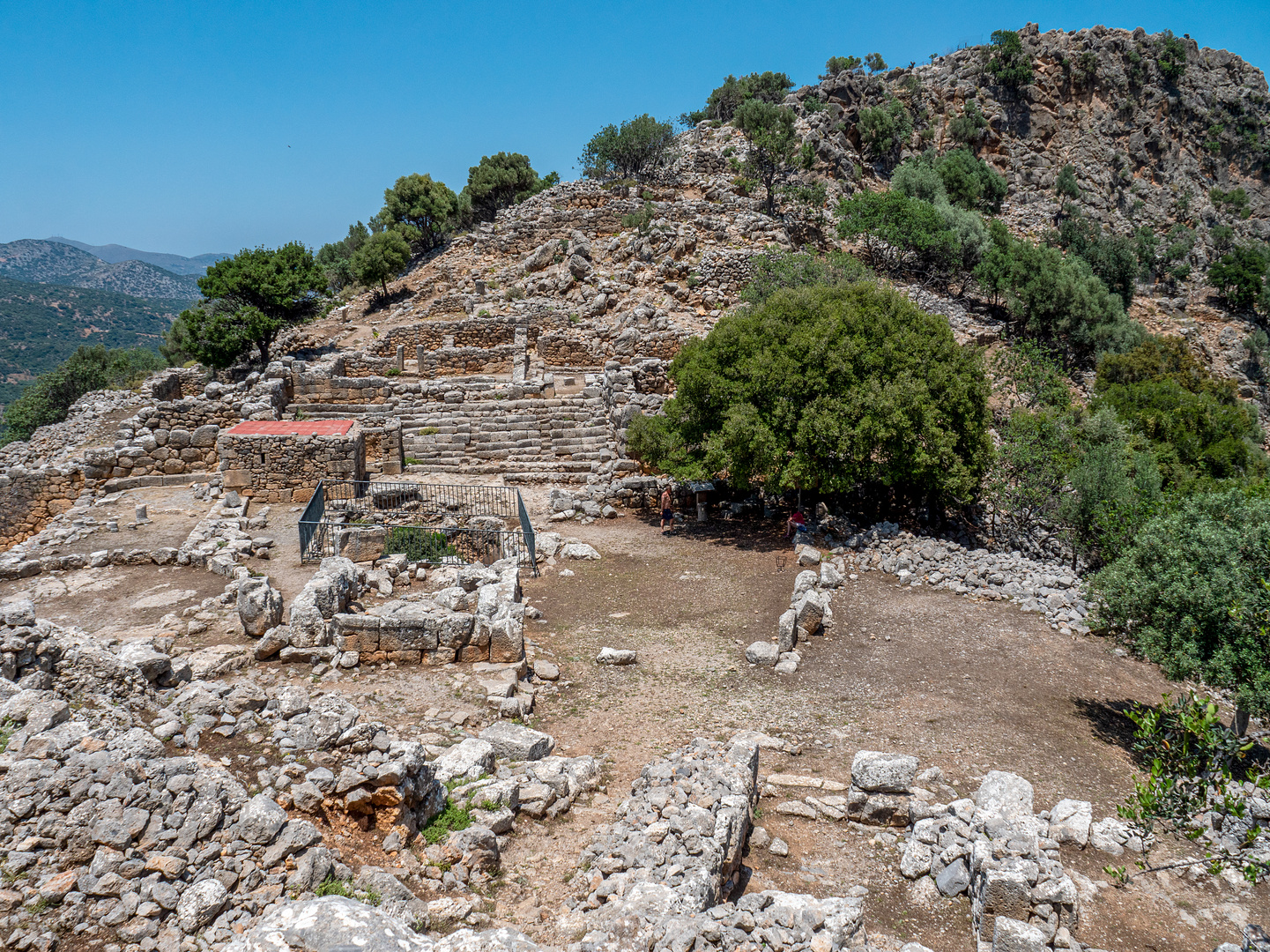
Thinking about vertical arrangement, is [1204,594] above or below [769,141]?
below

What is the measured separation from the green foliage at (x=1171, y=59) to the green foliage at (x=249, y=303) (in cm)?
7372

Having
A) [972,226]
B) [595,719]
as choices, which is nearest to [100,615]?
[595,719]

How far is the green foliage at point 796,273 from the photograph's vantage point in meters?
28.7

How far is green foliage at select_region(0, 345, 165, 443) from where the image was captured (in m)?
39.4

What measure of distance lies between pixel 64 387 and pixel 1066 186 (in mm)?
71525

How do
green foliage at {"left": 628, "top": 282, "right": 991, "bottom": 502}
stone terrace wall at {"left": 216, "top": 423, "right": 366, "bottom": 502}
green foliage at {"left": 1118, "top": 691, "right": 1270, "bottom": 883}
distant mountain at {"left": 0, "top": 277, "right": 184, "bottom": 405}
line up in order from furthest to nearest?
distant mountain at {"left": 0, "top": 277, "right": 184, "bottom": 405}, stone terrace wall at {"left": 216, "top": 423, "right": 366, "bottom": 502}, green foliage at {"left": 628, "top": 282, "right": 991, "bottom": 502}, green foliage at {"left": 1118, "top": 691, "right": 1270, "bottom": 883}

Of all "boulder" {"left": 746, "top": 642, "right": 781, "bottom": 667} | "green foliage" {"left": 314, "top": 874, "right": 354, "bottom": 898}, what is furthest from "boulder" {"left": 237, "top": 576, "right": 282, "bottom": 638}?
"boulder" {"left": 746, "top": 642, "right": 781, "bottom": 667}

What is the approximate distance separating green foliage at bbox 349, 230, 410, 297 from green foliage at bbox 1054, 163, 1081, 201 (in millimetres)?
50856

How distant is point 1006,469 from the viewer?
1923 cm

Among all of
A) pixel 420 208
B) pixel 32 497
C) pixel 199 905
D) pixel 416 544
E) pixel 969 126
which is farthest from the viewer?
pixel 969 126

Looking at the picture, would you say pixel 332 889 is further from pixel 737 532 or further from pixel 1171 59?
pixel 1171 59

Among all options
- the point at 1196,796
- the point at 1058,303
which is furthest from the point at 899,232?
the point at 1196,796

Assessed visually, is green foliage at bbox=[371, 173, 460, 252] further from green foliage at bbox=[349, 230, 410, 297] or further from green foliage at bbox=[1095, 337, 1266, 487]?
green foliage at bbox=[1095, 337, 1266, 487]

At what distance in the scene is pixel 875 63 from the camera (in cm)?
6488
